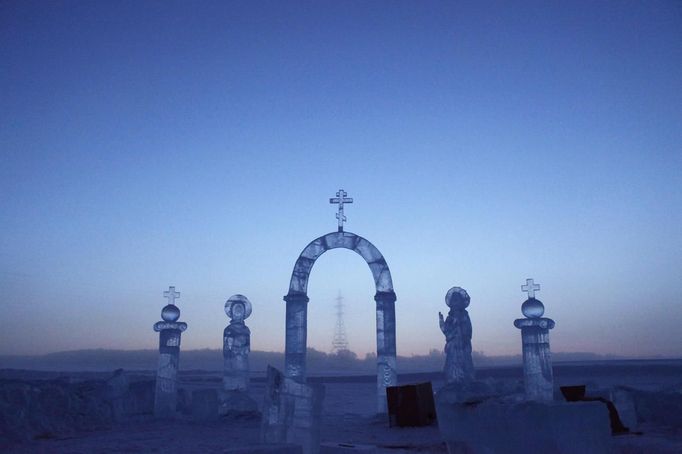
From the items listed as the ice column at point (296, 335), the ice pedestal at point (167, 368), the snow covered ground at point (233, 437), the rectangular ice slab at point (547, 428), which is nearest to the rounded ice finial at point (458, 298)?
the snow covered ground at point (233, 437)

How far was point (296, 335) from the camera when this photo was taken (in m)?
14.0

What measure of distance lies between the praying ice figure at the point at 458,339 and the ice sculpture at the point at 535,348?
52.6 inches

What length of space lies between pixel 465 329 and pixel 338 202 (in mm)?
4946

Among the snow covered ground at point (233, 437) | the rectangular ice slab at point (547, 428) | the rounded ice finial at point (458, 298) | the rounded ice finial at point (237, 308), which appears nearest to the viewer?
the rectangular ice slab at point (547, 428)

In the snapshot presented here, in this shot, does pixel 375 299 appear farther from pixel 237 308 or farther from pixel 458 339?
pixel 237 308

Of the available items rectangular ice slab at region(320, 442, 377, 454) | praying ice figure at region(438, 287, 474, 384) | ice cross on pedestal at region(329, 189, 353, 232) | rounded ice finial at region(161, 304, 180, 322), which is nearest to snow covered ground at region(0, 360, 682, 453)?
rectangular ice slab at region(320, 442, 377, 454)

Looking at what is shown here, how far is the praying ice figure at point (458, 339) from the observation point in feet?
45.3

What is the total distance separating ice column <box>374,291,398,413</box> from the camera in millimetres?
13680

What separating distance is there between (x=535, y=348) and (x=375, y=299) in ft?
14.1

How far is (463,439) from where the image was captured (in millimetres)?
6645

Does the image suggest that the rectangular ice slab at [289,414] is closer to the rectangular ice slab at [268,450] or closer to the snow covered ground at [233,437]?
the snow covered ground at [233,437]

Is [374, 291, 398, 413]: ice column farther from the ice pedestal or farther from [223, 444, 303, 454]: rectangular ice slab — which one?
[223, 444, 303, 454]: rectangular ice slab

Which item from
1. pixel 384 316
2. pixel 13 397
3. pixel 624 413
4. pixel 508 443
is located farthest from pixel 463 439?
pixel 13 397

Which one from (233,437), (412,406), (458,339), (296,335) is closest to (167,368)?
(296,335)
